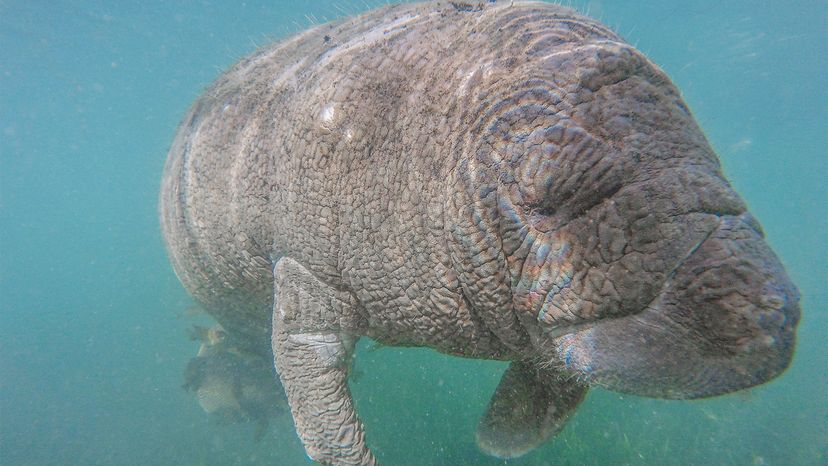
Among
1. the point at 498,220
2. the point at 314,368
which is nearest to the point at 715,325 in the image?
the point at 498,220

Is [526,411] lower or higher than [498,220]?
lower

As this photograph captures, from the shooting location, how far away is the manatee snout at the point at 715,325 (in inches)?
49.2

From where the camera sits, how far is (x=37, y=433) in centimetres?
1850

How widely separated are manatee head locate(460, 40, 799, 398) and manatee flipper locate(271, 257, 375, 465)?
142 centimetres

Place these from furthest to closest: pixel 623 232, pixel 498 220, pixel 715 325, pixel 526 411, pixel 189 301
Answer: pixel 189 301 < pixel 526 411 < pixel 498 220 < pixel 623 232 < pixel 715 325

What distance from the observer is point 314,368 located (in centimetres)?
283

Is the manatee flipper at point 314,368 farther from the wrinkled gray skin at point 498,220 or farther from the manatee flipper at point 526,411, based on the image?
the manatee flipper at point 526,411

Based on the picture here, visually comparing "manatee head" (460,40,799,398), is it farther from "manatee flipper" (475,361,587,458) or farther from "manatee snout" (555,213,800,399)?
"manatee flipper" (475,361,587,458)

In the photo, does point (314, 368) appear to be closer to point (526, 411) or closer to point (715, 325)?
point (526, 411)

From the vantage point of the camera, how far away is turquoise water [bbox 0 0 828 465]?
9766 mm

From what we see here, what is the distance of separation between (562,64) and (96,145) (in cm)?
9456

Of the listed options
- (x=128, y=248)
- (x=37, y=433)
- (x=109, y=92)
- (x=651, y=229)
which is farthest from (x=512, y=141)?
(x=128, y=248)

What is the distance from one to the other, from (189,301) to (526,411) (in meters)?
16.5

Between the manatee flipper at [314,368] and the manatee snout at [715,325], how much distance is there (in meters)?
1.76
